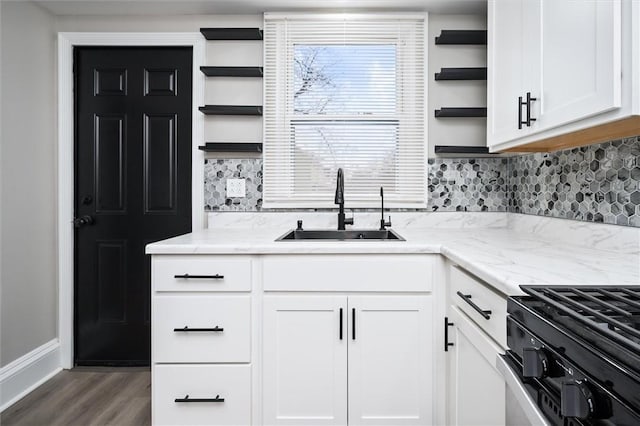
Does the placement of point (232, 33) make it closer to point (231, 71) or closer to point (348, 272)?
point (231, 71)

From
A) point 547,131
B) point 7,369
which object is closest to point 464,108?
point 547,131

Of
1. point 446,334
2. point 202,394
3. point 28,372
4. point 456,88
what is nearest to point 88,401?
point 28,372

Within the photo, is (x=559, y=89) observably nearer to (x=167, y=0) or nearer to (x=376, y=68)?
(x=376, y=68)

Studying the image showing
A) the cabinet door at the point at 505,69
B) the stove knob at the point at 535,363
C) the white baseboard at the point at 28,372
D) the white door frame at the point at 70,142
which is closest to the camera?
the stove knob at the point at 535,363

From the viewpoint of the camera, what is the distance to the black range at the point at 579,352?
20.9 inches

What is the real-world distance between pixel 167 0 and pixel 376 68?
1.33 m

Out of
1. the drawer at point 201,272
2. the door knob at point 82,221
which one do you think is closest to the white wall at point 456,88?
the drawer at point 201,272

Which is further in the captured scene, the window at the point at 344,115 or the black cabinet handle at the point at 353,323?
the window at the point at 344,115

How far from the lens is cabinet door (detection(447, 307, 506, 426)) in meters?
1.17

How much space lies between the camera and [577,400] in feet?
1.90

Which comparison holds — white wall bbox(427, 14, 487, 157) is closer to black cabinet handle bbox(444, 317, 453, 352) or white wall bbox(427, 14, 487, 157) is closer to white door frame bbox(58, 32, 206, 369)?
black cabinet handle bbox(444, 317, 453, 352)

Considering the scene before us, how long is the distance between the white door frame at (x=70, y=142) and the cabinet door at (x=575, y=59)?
1888 millimetres

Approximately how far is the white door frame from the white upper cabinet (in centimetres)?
173

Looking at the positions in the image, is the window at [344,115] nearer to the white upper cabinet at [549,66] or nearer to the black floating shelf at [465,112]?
the black floating shelf at [465,112]
